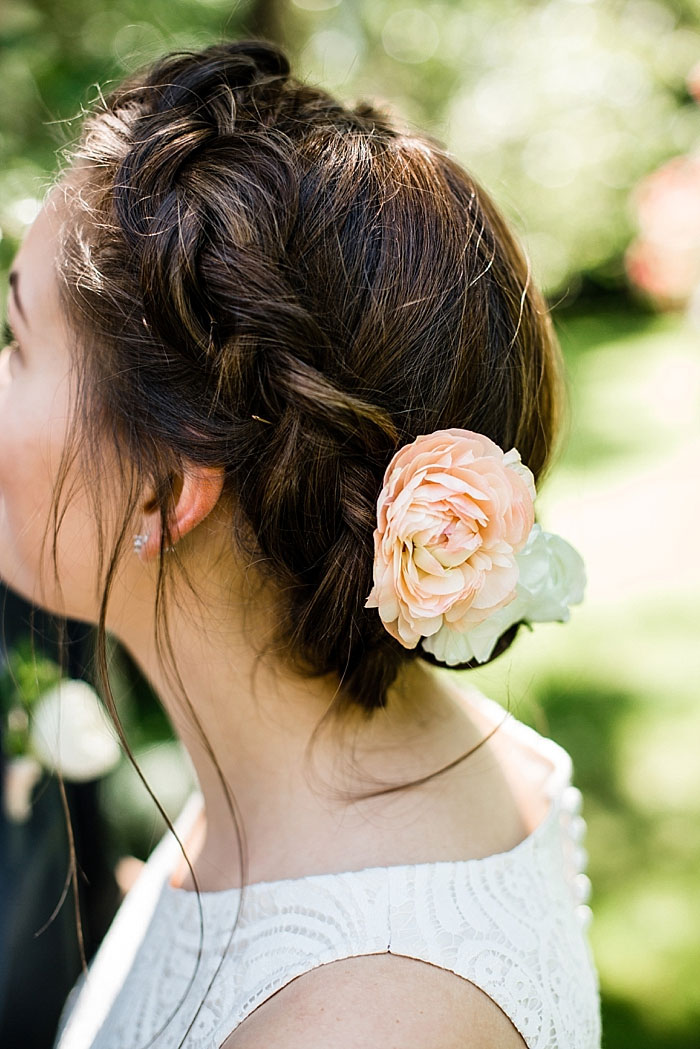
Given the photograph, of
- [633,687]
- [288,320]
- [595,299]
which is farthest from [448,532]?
[595,299]

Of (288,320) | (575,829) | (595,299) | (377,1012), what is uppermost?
(595,299)

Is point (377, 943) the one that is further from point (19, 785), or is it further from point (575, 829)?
point (19, 785)

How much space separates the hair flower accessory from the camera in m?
1.11

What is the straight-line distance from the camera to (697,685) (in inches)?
157

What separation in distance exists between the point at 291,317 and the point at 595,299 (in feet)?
32.0

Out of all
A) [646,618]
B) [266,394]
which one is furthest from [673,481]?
[266,394]

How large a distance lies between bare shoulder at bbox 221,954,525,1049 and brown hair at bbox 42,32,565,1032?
41 centimetres

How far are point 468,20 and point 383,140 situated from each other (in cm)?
909

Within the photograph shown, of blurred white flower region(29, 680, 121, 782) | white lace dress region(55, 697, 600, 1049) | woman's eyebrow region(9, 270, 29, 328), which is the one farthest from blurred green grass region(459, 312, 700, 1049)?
woman's eyebrow region(9, 270, 29, 328)

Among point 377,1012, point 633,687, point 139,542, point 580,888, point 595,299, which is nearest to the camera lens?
point 377,1012

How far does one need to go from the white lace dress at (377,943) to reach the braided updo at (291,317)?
32 centimetres

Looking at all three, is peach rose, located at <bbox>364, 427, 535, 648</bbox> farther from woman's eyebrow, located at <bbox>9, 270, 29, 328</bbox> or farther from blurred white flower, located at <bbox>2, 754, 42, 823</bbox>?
blurred white flower, located at <bbox>2, 754, 42, 823</bbox>

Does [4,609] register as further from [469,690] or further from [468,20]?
[468,20]

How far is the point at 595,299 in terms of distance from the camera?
1024cm
